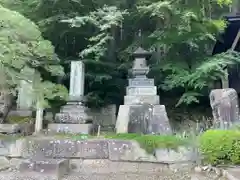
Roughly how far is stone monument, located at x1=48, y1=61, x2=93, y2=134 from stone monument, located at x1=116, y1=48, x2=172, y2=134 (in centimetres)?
119

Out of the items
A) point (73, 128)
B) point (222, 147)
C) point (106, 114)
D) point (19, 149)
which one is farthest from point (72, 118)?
point (222, 147)

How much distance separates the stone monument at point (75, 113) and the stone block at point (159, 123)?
1.93m

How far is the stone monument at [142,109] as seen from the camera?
28.0ft

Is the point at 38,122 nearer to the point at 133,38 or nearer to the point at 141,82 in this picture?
the point at 141,82

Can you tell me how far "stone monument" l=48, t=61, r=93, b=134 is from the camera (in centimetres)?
866

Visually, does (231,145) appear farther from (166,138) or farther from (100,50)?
(100,50)

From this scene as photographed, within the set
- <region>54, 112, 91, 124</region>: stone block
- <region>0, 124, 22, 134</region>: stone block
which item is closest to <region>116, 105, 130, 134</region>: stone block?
<region>54, 112, 91, 124</region>: stone block

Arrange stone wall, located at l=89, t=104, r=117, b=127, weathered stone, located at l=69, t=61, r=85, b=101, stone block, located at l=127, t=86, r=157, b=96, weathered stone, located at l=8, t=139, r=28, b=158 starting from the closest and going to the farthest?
1. weathered stone, located at l=8, t=139, r=28, b=158
2. stone block, located at l=127, t=86, r=157, b=96
3. weathered stone, located at l=69, t=61, r=85, b=101
4. stone wall, located at l=89, t=104, r=117, b=127

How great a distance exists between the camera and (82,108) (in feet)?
29.8

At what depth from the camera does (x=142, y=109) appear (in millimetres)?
8719

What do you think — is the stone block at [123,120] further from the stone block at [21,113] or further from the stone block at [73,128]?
the stone block at [21,113]

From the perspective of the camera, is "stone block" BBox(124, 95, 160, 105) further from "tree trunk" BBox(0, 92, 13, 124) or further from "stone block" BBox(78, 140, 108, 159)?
"tree trunk" BBox(0, 92, 13, 124)

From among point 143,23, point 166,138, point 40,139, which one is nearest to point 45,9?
point 143,23

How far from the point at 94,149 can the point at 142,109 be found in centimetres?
252
